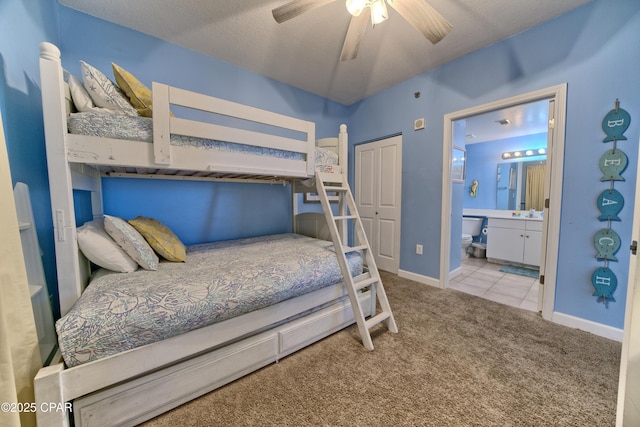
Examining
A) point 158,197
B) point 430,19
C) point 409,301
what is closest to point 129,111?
point 158,197

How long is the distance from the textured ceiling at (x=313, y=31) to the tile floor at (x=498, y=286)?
271 centimetres

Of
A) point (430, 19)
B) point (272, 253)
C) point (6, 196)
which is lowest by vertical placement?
point (272, 253)

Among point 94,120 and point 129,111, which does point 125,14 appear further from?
point 94,120

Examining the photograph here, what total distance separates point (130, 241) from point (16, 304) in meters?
0.57

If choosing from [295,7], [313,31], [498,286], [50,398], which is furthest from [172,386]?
[498,286]

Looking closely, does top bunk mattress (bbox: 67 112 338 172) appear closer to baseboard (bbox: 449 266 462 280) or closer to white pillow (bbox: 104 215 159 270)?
white pillow (bbox: 104 215 159 270)

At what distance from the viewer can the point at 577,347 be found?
5.56ft

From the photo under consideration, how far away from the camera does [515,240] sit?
3.72 metres

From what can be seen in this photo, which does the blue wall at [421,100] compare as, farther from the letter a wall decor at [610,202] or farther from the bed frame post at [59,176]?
the bed frame post at [59,176]

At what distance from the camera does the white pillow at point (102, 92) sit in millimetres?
1353

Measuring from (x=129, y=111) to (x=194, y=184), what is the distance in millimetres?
1098

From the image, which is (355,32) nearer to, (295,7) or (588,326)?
(295,7)

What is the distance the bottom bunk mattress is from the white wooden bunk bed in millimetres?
A: 67

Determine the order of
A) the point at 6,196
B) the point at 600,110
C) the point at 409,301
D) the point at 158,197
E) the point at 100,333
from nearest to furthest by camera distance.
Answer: the point at 6,196
the point at 100,333
the point at 600,110
the point at 158,197
the point at 409,301
